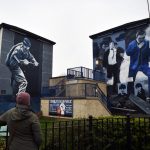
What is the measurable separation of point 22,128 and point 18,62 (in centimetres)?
2249

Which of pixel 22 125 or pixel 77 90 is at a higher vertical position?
pixel 77 90

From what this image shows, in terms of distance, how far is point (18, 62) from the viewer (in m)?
25.5

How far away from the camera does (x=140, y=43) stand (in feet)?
77.0

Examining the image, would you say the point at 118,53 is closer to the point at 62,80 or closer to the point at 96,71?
the point at 96,71

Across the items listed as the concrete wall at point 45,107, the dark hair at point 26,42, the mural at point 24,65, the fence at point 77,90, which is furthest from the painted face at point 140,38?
the dark hair at point 26,42

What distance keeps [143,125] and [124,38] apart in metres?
19.7

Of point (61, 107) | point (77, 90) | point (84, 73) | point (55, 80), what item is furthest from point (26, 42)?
point (61, 107)

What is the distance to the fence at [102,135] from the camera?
571cm

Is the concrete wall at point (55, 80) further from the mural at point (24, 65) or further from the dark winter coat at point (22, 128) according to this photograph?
the dark winter coat at point (22, 128)

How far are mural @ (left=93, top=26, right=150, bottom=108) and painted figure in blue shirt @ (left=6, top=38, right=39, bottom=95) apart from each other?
8116 millimetres

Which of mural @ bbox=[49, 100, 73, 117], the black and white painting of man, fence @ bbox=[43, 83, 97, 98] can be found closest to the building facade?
fence @ bbox=[43, 83, 97, 98]

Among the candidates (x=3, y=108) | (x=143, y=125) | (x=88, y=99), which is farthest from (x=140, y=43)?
(x=143, y=125)

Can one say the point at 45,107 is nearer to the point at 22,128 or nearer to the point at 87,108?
the point at 87,108

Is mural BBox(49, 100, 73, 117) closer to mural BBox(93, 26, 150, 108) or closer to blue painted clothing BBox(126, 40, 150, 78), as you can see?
mural BBox(93, 26, 150, 108)
